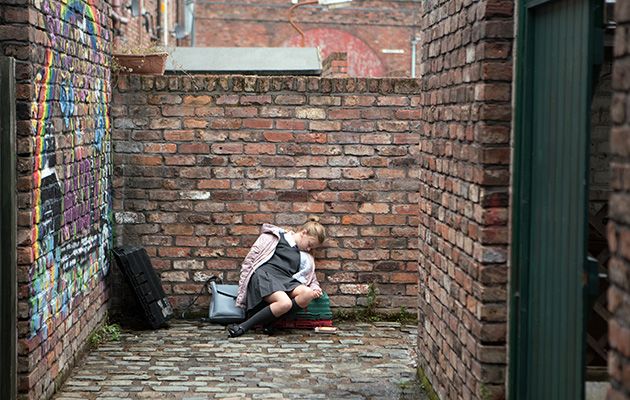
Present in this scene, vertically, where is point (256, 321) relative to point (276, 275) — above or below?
below

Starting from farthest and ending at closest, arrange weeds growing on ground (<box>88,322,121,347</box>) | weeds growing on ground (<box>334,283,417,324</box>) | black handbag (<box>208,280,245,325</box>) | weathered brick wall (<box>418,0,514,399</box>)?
weeds growing on ground (<box>334,283,417,324</box>) → black handbag (<box>208,280,245,325</box>) → weeds growing on ground (<box>88,322,121,347</box>) → weathered brick wall (<box>418,0,514,399</box>)

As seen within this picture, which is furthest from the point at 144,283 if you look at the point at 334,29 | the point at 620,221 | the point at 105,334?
the point at 334,29

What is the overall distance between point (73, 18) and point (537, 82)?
12.7 feet

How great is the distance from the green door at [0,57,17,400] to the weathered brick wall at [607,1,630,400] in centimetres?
359

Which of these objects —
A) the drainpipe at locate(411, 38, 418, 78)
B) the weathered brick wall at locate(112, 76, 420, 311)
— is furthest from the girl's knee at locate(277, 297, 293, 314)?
the drainpipe at locate(411, 38, 418, 78)

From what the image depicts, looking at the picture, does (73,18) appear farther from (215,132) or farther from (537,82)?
(537,82)

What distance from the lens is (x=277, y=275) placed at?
8.87 meters

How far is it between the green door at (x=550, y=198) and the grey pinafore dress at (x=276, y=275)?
4.12 m

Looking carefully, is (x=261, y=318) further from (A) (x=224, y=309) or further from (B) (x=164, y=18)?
(B) (x=164, y=18)

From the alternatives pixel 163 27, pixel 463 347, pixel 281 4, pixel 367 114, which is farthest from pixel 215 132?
pixel 281 4

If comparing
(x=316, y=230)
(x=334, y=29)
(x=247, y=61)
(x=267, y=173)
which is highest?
(x=334, y=29)

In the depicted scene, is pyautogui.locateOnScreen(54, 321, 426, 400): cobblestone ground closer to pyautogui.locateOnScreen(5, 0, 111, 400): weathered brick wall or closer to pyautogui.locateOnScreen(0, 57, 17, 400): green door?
pyautogui.locateOnScreen(5, 0, 111, 400): weathered brick wall

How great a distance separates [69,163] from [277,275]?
243 centimetres

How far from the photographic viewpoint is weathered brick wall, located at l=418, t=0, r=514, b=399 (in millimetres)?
4914
